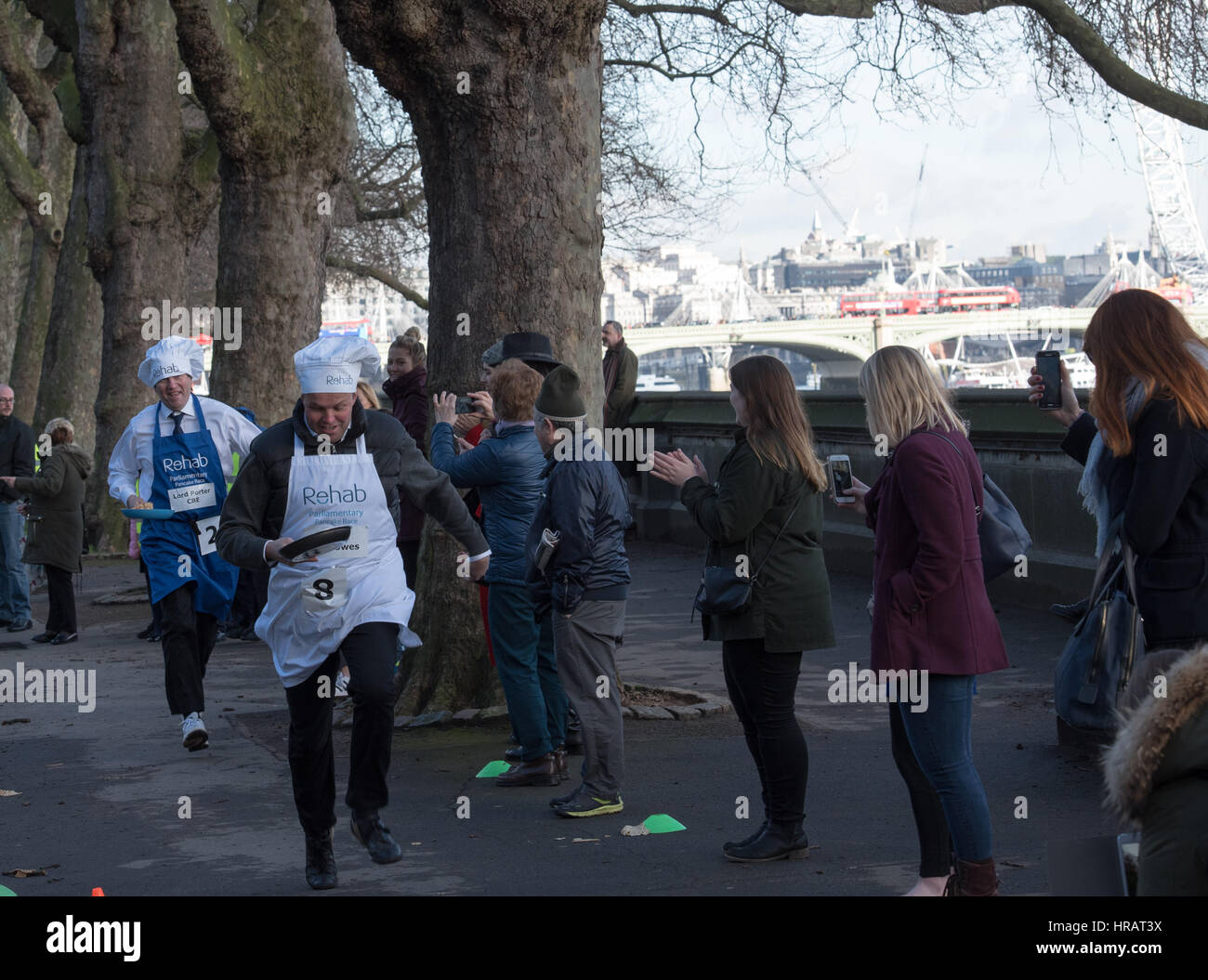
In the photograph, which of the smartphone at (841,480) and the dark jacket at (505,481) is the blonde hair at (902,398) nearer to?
the smartphone at (841,480)

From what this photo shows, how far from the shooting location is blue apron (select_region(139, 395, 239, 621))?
817 centimetres

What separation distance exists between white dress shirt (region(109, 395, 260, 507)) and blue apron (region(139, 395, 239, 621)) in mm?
34

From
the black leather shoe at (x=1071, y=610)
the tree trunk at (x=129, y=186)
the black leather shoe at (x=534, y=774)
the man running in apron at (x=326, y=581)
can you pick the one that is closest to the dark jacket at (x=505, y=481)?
the black leather shoe at (x=534, y=774)

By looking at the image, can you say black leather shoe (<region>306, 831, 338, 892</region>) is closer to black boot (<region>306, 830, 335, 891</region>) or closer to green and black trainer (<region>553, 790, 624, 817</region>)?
black boot (<region>306, 830, 335, 891</region>)

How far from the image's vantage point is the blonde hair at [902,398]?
4.98 metres

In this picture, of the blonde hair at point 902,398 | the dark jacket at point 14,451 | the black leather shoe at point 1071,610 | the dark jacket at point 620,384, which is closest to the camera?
the blonde hair at point 902,398

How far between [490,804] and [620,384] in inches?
368

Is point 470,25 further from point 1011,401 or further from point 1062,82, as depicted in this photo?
point 1062,82

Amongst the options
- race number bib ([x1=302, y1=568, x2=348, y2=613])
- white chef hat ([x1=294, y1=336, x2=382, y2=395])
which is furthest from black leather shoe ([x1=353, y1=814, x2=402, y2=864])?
white chef hat ([x1=294, y1=336, x2=382, y2=395])

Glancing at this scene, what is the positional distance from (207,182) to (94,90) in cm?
→ 156

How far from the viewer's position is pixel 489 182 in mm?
8109

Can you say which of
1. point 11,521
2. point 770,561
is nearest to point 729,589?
point 770,561

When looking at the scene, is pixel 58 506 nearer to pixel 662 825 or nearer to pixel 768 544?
pixel 662 825

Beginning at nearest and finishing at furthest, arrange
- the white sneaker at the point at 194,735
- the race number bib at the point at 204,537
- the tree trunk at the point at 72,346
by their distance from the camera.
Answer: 1. the white sneaker at the point at 194,735
2. the race number bib at the point at 204,537
3. the tree trunk at the point at 72,346
